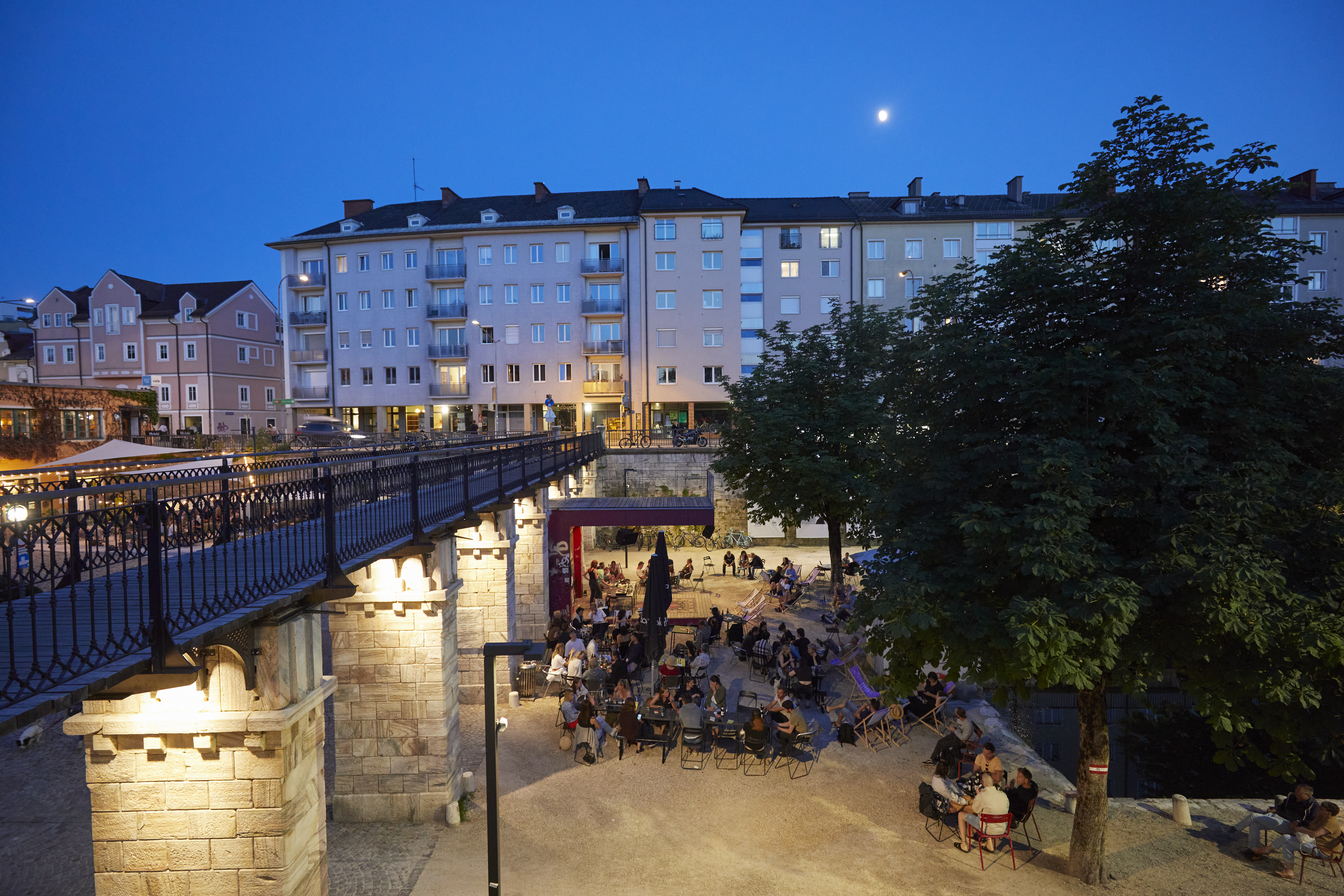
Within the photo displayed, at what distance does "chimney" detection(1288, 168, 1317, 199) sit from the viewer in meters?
43.7

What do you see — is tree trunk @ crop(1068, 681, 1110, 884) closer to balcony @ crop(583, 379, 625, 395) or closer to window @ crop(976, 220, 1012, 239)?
balcony @ crop(583, 379, 625, 395)

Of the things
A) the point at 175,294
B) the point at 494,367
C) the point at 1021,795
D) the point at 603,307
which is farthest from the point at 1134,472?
the point at 175,294

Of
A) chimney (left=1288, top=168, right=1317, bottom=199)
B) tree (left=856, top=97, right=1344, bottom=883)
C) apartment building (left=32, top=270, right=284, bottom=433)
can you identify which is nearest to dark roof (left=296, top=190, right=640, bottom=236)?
apartment building (left=32, top=270, right=284, bottom=433)

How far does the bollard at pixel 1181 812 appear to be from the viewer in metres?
9.69

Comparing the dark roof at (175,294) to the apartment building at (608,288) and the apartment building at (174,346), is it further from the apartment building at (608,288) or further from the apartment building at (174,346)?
the apartment building at (608,288)

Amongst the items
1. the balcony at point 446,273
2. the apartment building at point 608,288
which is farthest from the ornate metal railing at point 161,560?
the balcony at point 446,273

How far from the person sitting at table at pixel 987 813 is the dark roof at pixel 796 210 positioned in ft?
122

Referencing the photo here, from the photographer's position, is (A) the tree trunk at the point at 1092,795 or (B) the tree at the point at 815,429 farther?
(B) the tree at the point at 815,429

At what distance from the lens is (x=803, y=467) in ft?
65.9

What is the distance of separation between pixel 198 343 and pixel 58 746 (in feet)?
138

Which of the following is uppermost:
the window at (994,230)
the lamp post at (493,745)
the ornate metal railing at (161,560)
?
the window at (994,230)

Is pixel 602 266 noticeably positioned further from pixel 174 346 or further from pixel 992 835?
pixel 992 835

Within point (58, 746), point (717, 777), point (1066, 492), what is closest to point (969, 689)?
point (717, 777)

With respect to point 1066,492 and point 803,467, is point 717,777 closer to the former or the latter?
point 1066,492
